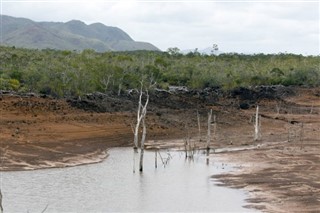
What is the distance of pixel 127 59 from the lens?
261ft

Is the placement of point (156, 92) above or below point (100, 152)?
above

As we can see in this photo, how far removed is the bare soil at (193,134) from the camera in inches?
1212

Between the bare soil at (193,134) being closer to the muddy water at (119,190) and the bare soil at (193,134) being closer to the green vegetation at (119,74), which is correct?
the muddy water at (119,190)

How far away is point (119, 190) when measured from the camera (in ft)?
91.7

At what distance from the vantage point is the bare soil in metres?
30.8

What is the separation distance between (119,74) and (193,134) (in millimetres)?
13284

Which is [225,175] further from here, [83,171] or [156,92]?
[156,92]

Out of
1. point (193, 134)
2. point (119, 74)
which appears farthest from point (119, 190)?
point (119, 74)

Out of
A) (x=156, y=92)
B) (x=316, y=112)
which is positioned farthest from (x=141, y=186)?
(x=316, y=112)

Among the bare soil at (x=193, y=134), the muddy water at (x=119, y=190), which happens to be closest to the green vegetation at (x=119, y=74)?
the bare soil at (x=193, y=134)

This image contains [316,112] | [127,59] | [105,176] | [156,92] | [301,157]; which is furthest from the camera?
[127,59]

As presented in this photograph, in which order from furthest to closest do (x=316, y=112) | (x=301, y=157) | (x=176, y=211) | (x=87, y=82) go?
1. (x=316, y=112)
2. (x=87, y=82)
3. (x=301, y=157)
4. (x=176, y=211)

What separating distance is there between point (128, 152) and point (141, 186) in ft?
40.4

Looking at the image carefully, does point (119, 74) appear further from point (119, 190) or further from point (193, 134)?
point (119, 190)
